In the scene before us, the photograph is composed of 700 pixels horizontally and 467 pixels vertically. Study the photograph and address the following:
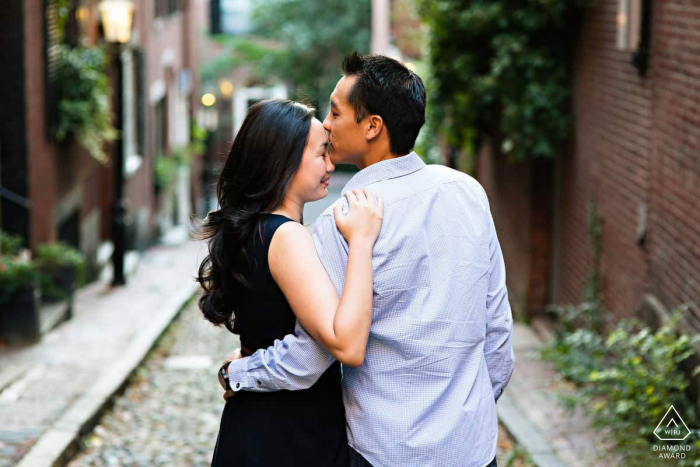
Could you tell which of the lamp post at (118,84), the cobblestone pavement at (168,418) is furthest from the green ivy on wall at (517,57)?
the lamp post at (118,84)

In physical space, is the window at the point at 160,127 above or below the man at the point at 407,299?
below

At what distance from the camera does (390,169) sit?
2514mm

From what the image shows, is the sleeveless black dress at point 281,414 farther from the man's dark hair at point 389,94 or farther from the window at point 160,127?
the window at point 160,127

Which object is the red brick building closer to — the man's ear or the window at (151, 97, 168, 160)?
the man's ear

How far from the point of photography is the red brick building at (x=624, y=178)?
606 cm

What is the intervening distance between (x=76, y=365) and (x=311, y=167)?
232 inches

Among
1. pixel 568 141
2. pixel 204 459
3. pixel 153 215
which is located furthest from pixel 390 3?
pixel 204 459

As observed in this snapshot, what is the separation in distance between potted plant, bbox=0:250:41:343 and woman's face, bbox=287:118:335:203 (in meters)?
6.43

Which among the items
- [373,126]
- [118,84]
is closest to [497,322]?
[373,126]

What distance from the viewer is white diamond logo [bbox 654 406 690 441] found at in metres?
5.19

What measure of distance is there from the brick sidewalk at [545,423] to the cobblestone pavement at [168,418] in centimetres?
14

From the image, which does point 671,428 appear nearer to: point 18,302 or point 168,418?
point 168,418

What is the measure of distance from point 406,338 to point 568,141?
7812mm

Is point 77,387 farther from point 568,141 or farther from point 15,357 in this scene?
point 568,141
